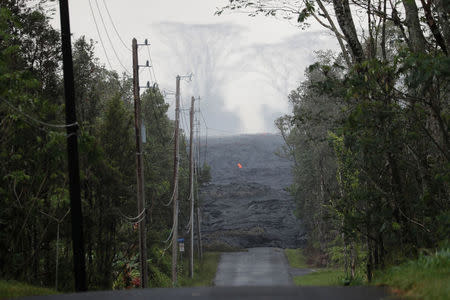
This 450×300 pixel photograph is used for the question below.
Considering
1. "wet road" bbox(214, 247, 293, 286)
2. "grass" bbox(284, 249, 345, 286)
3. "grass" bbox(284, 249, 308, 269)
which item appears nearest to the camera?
"grass" bbox(284, 249, 345, 286)

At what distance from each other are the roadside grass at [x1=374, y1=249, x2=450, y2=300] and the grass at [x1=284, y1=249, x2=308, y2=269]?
1690 inches

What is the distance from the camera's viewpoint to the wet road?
3938 centimetres

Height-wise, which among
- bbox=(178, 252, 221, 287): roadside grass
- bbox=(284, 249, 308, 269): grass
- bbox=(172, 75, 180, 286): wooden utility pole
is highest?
bbox=(172, 75, 180, 286): wooden utility pole

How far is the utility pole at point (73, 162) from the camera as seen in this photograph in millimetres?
14477

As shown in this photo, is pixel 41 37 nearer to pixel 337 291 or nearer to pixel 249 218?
pixel 337 291

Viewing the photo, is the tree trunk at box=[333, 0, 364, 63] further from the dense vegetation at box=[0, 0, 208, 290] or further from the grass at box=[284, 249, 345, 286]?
the grass at box=[284, 249, 345, 286]

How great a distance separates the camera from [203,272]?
47.7 m

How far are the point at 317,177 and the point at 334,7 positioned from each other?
36771mm

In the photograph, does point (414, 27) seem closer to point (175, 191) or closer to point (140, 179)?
point (140, 179)

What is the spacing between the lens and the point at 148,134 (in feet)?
149

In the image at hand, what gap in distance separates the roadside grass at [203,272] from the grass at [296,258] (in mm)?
6868

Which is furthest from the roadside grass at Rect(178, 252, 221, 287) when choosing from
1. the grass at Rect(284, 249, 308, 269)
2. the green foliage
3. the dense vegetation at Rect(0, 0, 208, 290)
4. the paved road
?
the paved road

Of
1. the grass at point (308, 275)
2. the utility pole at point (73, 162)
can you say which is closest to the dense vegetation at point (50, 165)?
the utility pole at point (73, 162)

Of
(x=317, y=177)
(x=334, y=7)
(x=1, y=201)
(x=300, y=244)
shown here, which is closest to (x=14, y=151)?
(x=1, y=201)
